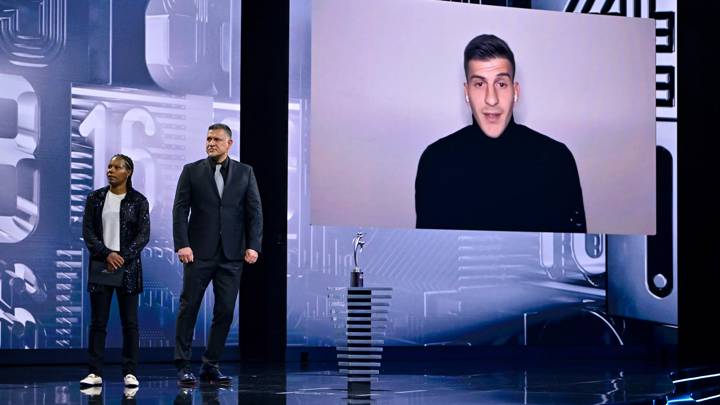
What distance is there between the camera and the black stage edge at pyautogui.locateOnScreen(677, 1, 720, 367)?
10250mm

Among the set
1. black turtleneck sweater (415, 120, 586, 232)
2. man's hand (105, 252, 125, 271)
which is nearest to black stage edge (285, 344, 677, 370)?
black turtleneck sweater (415, 120, 586, 232)

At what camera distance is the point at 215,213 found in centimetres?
709

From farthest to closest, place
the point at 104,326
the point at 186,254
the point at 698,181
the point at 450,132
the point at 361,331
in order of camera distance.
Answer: the point at 698,181 < the point at 450,132 < the point at 361,331 < the point at 186,254 < the point at 104,326

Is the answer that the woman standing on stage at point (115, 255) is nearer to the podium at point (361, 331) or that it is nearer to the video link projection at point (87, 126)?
the podium at point (361, 331)

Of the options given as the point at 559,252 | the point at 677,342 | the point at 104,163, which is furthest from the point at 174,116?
the point at 677,342

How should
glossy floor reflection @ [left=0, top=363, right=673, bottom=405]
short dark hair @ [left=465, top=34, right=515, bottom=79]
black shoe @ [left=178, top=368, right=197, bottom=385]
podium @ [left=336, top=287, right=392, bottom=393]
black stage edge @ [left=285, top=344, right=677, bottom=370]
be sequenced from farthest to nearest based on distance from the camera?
short dark hair @ [left=465, top=34, right=515, bottom=79] < black stage edge @ [left=285, top=344, right=677, bottom=370] < podium @ [left=336, top=287, right=392, bottom=393] < black shoe @ [left=178, top=368, right=197, bottom=385] < glossy floor reflection @ [left=0, top=363, right=673, bottom=405]

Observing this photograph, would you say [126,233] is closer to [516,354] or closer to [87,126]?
[87,126]

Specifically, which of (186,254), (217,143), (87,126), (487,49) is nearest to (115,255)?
(186,254)

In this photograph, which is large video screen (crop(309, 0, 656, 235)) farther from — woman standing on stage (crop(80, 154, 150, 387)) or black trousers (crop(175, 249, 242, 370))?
woman standing on stage (crop(80, 154, 150, 387))

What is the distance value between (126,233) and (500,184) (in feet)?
13.0

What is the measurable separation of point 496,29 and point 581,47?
0.78 m

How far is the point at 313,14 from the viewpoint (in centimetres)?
925

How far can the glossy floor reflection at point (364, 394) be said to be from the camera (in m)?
6.23

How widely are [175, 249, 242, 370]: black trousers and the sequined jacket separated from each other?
35 cm
